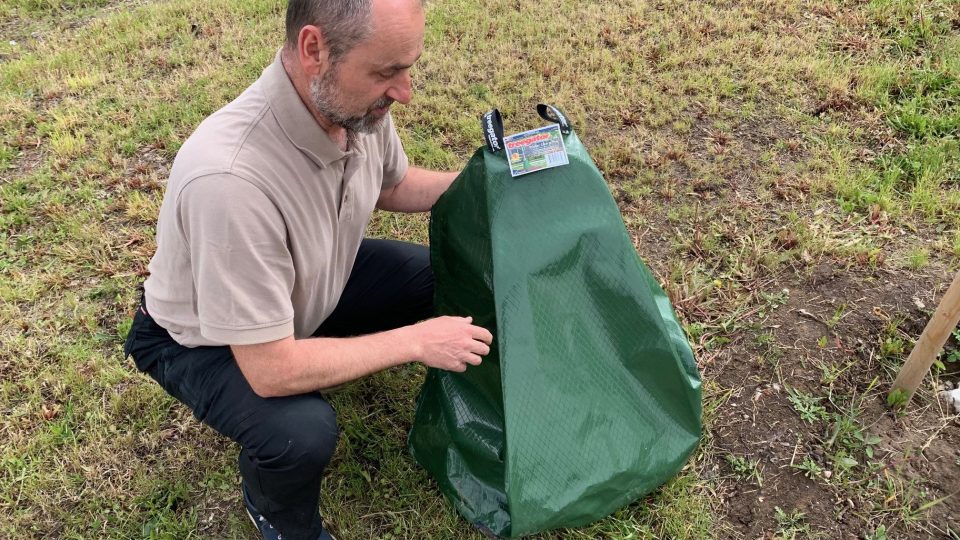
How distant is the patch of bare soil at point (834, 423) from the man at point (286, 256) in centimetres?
98

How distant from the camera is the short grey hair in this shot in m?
1.44

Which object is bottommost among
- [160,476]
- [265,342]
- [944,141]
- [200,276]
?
[160,476]

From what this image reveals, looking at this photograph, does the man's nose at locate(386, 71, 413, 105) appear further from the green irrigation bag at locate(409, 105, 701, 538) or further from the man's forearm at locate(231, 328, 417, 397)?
the man's forearm at locate(231, 328, 417, 397)

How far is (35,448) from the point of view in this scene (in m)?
2.29

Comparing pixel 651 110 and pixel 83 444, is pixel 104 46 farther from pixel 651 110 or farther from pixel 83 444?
pixel 651 110

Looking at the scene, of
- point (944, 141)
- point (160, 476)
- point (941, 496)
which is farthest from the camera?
point (944, 141)

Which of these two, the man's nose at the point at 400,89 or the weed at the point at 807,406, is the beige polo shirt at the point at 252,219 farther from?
the weed at the point at 807,406

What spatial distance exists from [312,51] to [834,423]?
1.85 metres

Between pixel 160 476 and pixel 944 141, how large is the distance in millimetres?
3448

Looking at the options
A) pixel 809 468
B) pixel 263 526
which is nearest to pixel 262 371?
pixel 263 526

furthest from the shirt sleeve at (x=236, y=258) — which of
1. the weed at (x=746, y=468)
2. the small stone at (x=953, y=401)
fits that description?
the small stone at (x=953, y=401)

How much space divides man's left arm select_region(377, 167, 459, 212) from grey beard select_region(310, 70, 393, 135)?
20.3 inches

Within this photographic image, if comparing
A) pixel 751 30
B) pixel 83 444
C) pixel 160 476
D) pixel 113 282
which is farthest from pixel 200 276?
pixel 751 30

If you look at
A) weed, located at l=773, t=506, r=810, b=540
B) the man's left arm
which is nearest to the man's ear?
the man's left arm
